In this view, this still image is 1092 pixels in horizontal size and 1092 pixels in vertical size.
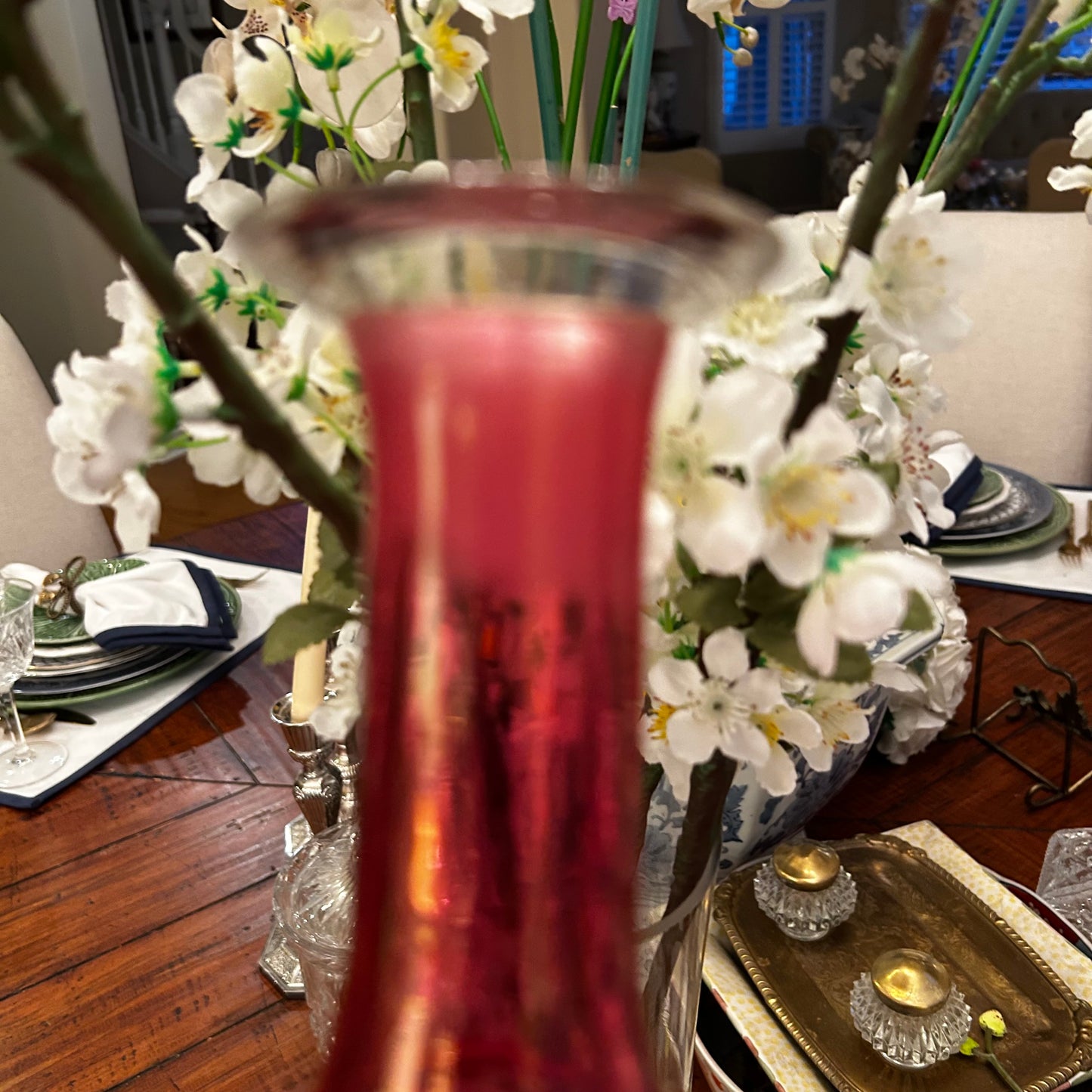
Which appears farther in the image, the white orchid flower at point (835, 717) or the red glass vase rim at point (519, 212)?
the white orchid flower at point (835, 717)

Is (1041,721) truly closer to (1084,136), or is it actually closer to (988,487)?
(988,487)

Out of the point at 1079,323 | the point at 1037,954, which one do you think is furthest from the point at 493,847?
the point at 1079,323

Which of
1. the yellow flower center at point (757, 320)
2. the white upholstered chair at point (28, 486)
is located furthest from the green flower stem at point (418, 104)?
the white upholstered chair at point (28, 486)

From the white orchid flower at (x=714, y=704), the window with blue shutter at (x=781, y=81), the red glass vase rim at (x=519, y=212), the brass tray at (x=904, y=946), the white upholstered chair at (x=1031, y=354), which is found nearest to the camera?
the red glass vase rim at (x=519, y=212)

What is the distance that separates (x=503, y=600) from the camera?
154 mm

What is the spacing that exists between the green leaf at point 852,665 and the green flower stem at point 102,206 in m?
0.14

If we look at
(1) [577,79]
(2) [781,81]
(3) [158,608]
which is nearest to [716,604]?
(1) [577,79]

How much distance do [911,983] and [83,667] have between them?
2.24 feet

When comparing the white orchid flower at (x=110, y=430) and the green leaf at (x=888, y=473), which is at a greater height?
the white orchid flower at (x=110, y=430)

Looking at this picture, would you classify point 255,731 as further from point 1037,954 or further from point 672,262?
point 672,262

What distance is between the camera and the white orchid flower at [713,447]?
20cm

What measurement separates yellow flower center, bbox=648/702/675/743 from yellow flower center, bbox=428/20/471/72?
21cm

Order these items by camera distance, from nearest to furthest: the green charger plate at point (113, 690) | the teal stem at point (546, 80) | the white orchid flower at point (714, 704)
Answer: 1. the white orchid flower at point (714, 704)
2. the teal stem at point (546, 80)
3. the green charger plate at point (113, 690)

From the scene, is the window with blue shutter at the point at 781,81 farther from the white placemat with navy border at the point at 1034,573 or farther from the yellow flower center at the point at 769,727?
the yellow flower center at the point at 769,727
